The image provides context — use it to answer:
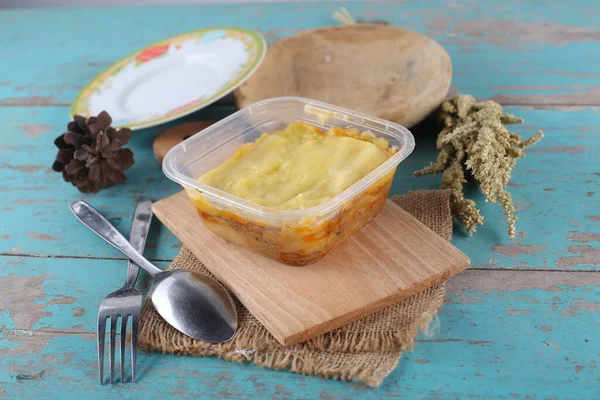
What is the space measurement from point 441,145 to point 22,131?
1130mm

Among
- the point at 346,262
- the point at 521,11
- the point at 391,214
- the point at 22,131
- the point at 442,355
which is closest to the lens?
the point at 442,355

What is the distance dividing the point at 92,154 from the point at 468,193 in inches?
33.7

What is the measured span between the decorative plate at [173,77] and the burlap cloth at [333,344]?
2.05ft

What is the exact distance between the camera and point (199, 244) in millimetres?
1219

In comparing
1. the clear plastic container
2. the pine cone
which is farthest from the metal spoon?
the pine cone

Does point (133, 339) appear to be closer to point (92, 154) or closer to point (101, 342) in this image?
point (101, 342)

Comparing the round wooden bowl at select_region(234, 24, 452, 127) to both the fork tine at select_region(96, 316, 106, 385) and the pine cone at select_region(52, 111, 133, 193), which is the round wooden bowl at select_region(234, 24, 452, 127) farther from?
the fork tine at select_region(96, 316, 106, 385)

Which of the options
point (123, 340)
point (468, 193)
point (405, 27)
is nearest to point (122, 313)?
point (123, 340)

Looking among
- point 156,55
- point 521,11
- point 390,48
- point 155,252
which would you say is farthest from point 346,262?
point 521,11

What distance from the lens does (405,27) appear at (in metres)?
2.12

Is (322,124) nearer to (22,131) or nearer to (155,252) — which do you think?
(155,252)

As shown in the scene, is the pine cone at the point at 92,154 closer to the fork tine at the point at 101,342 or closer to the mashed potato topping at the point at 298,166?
the mashed potato topping at the point at 298,166

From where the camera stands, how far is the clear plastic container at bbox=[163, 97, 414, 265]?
42.3 inches

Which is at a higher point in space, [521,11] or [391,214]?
[521,11]
